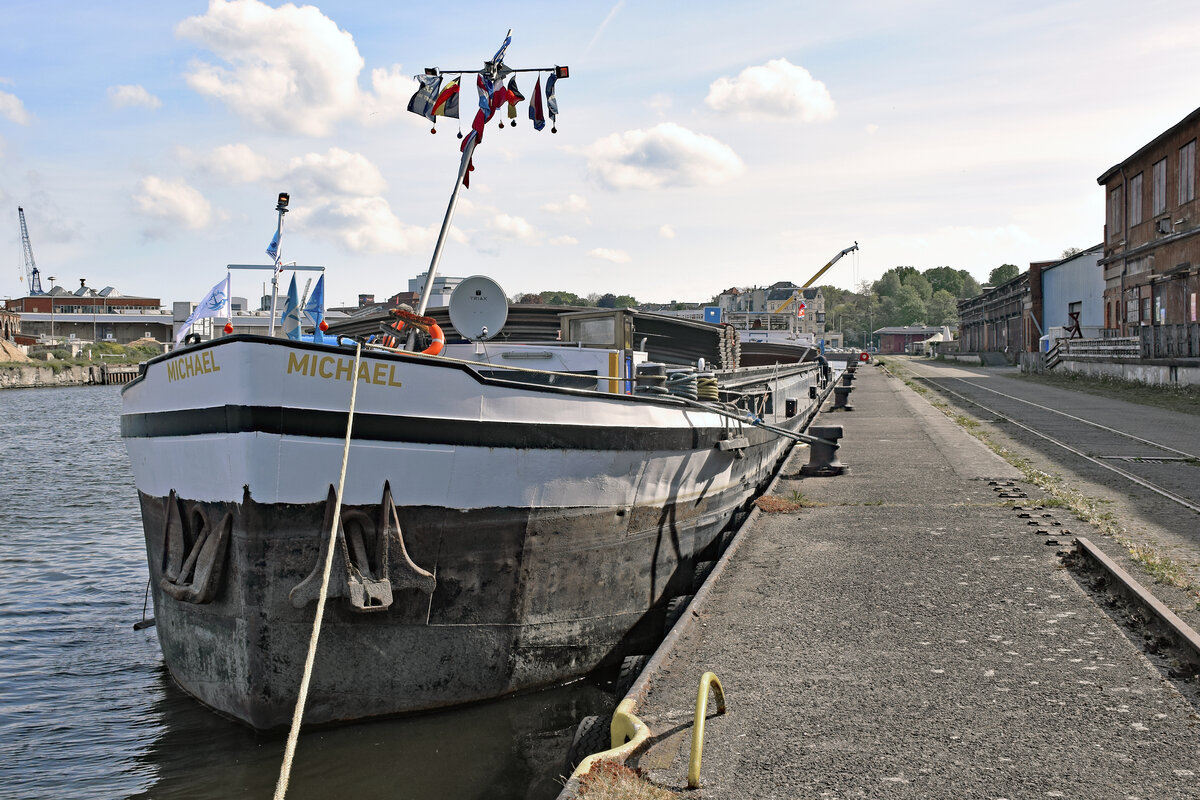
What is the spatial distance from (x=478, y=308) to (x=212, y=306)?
120 inches

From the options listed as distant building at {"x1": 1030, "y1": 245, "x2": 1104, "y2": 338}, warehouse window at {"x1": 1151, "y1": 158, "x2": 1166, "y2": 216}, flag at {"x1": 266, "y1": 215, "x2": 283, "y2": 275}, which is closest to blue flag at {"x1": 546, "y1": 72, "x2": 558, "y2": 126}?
flag at {"x1": 266, "y1": 215, "x2": 283, "y2": 275}

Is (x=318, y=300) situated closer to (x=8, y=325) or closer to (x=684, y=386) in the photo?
(x=684, y=386)

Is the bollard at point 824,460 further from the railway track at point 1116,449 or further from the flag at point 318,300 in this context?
the flag at point 318,300

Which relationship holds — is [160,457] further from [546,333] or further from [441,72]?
[546,333]

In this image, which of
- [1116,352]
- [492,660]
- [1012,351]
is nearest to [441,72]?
[492,660]

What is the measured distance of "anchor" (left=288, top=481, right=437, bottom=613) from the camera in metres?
6.49

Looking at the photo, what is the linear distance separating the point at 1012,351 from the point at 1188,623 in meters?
79.3

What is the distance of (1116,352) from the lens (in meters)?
39.1

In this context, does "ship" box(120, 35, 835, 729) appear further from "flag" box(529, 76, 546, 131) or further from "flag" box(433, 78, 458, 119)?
"flag" box(529, 76, 546, 131)

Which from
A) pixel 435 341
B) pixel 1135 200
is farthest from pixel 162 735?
pixel 1135 200

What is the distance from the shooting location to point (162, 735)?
7.64 m

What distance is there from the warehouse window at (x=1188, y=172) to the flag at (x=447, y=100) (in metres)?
35.2

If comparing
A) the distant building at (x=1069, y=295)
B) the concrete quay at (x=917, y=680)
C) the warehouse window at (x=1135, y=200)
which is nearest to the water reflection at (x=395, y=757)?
the concrete quay at (x=917, y=680)

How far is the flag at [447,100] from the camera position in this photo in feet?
33.6
